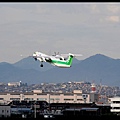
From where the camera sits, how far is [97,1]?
19.7 feet

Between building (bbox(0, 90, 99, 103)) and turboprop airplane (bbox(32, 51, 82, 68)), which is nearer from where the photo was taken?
turboprop airplane (bbox(32, 51, 82, 68))

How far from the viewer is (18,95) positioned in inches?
7736

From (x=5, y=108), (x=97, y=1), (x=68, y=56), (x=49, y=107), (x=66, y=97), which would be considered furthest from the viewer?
(x=66, y=97)

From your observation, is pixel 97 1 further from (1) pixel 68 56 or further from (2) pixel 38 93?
(2) pixel 38 93

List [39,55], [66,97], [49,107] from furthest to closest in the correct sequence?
[66,97]
[49,107]
[39,55]

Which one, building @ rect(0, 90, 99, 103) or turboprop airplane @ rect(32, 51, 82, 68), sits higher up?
building @ rect(0, 90, 99, 103)

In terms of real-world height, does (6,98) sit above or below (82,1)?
above

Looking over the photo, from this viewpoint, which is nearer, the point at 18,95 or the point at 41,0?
the point at 41,0

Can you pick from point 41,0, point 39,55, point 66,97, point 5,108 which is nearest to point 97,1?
point 41,0

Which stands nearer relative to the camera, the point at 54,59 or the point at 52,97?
the point at 54,59

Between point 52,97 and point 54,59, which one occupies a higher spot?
point 52,97

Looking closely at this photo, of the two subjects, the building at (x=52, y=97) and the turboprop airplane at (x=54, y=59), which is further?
the building at (x=52, y=97)

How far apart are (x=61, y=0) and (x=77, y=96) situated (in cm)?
18571

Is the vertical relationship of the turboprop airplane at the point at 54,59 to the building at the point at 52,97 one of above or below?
below
